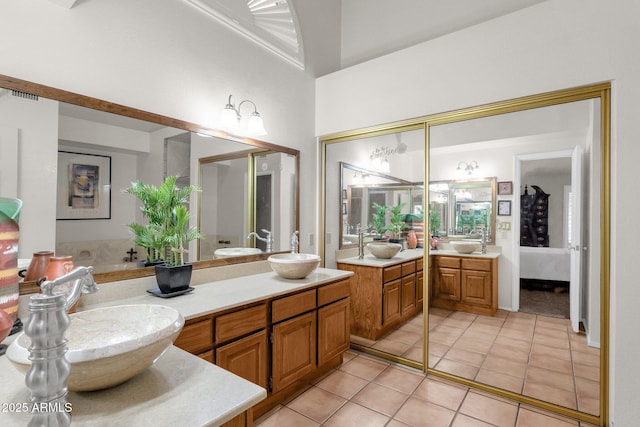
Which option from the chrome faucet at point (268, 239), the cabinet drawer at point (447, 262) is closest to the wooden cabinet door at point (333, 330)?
the chrome faucet at point (268, 239)

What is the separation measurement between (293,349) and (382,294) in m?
1.21

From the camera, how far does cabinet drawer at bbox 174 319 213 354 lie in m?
1.59

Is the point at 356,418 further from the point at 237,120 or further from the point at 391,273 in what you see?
the point at 237,120

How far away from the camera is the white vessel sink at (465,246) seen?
8.86 ft

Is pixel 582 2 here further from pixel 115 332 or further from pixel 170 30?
pixel 115 332

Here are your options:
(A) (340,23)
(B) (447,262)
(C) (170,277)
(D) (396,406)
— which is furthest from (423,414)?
(A) (340,23)

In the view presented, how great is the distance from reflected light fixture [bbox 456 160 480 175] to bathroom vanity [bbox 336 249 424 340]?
0.85 meters

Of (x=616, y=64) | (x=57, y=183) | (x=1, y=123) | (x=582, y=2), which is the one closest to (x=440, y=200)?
(x=616, y=64)

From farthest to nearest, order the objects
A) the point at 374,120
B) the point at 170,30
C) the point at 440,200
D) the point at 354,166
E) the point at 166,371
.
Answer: the point at 354,166, the point at 374,120, the point at 440,200, the point at 170,30, the point at 166,371

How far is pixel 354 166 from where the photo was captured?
3.33 meters

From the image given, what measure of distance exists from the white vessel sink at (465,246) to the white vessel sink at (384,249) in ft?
1.70

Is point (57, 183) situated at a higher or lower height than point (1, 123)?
lower

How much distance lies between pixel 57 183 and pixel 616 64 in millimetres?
3376

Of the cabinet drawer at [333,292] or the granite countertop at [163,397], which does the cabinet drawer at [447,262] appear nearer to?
the cabinet drawer at [333,292]
